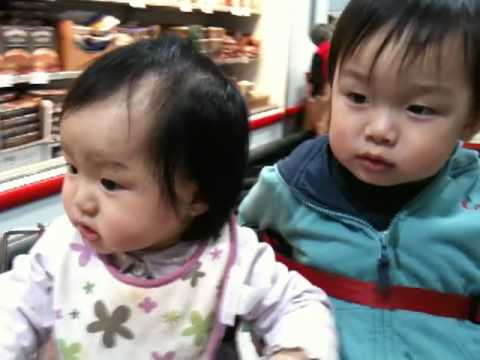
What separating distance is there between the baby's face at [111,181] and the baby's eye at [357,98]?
0.84 feet

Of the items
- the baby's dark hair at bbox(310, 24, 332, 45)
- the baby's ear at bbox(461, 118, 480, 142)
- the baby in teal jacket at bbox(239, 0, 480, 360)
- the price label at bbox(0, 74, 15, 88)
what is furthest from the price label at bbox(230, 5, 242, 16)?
the baby's ear at bbox(461, 118, 480, 142)

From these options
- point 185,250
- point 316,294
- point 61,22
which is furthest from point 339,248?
point 61,22

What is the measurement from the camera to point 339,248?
0.79 metres

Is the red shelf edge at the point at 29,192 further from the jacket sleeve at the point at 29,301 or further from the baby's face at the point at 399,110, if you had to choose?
the baby's face at the point at 399,110

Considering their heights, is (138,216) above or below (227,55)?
above

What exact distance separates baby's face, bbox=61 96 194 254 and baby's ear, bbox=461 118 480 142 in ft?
1.31

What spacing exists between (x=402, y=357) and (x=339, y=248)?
6.6 inches

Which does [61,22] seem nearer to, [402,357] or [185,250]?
[185,250]

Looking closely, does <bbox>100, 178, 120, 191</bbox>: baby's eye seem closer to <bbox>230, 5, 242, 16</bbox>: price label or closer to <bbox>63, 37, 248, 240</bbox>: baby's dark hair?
<bbox>63, 37, 248, 240</bbox>: baby's dark hair

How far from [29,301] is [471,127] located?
2.09ft

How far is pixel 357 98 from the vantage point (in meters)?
0.73

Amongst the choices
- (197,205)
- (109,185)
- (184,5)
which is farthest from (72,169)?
(184,5)

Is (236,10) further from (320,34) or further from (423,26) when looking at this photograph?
(423,26)

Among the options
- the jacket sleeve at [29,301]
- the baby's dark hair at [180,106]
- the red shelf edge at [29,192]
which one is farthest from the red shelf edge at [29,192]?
the baby's dark hair at [180,106]
